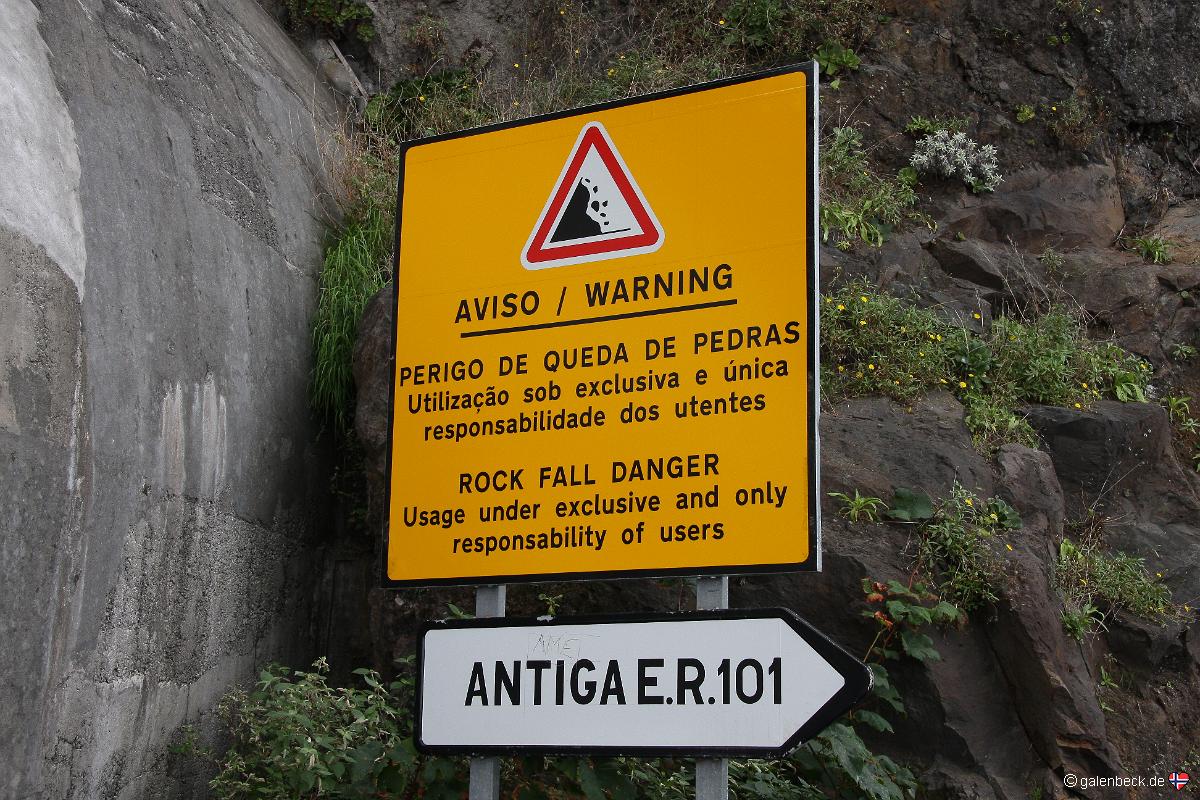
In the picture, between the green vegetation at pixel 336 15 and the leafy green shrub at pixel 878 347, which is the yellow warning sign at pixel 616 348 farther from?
the green vegetation at pixel 336 15

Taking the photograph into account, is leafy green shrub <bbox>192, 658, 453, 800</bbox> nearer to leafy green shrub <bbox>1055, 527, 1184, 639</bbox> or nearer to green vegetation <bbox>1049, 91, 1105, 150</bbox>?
leafy green shrub <bbox>1055, 527, 1184, 639</bbox>

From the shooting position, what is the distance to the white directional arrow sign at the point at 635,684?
116 inches

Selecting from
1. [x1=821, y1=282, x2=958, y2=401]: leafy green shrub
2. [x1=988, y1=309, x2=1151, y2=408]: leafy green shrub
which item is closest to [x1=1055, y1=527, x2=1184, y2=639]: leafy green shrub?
[x1=988, y1=309, x2=1151, y2=408]: leafy green shrub

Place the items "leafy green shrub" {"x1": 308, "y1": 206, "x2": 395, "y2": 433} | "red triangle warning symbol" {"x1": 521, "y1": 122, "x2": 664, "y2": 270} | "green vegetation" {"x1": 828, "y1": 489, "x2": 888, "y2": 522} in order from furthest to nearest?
"leafy green shrub" {"x1": 308, "y1": 206, "x2": 395, "y2": 433}, "green vegetation" {"x1": 828, "y1": 489, "x2": 888, "y2": 522}, "red triangle warning symbol" {"x1": 521, "y1": 122, "x2": 664, "y2": 270}

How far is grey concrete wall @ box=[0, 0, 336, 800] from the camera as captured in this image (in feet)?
11.5

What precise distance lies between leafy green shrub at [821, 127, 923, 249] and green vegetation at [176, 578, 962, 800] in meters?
3.08

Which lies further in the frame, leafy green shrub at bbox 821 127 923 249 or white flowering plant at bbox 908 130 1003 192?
white flowering plant at bbox 908 130 1003 192

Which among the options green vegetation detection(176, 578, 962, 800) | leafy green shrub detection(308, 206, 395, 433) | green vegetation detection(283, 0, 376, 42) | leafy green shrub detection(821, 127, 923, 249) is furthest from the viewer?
green vegetation detection(283, 0, 376, 42)

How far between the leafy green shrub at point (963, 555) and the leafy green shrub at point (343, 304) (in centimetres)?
277

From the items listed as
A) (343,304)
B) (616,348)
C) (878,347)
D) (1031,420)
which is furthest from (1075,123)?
(616,348)

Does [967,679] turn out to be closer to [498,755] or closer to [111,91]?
[498,755]

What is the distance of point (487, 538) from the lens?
11.2 ft

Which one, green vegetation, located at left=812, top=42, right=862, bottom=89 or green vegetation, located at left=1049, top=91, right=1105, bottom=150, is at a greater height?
green vegetation, located at left=812, top=42, right=862, bottom=89

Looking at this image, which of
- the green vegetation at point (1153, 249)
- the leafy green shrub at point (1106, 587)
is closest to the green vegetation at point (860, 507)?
the leafy green shrub at point (1106, 587)
